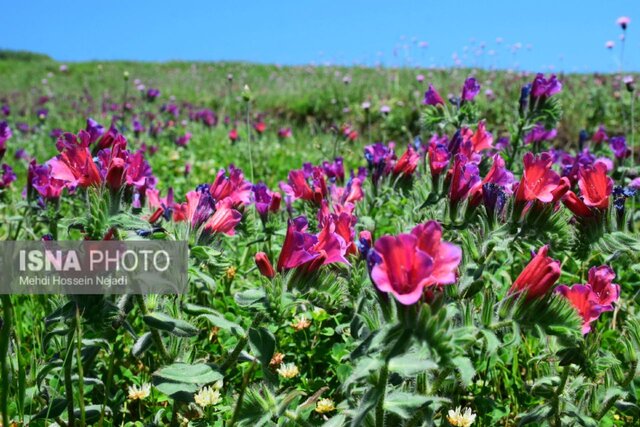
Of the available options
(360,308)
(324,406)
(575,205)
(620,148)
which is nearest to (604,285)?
(575,205)

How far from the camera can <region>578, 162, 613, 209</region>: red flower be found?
6.17 feet

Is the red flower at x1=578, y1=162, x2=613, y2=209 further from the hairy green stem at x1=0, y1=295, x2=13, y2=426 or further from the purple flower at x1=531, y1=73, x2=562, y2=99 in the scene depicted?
the hairy green stem at x1=0, y1=295, x2=13, y2=426

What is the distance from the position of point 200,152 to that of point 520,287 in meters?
6.19

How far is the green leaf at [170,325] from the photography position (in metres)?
1.61

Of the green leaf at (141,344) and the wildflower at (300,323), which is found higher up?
the green leaf at (141,344)

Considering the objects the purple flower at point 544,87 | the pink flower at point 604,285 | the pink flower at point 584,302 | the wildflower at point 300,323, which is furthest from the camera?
the purple flower at point 544,87

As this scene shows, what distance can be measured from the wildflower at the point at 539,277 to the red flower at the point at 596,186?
582 mm

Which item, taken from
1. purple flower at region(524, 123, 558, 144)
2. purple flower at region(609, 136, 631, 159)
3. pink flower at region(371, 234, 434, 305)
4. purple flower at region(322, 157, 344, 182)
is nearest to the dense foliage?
pink flower at region(371, 234, 434, 305)

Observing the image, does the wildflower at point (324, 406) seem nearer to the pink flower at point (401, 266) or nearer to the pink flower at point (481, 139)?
the pink flower at point (401, 266)

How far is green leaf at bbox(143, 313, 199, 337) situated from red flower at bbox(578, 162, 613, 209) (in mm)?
1345

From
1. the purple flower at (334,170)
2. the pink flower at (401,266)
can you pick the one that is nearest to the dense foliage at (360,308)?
the pink flower at (401,266)

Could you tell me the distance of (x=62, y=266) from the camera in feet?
A: 5.75

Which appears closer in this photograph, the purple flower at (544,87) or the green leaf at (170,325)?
the green leaf at (170,325)

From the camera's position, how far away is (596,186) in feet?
6.28
